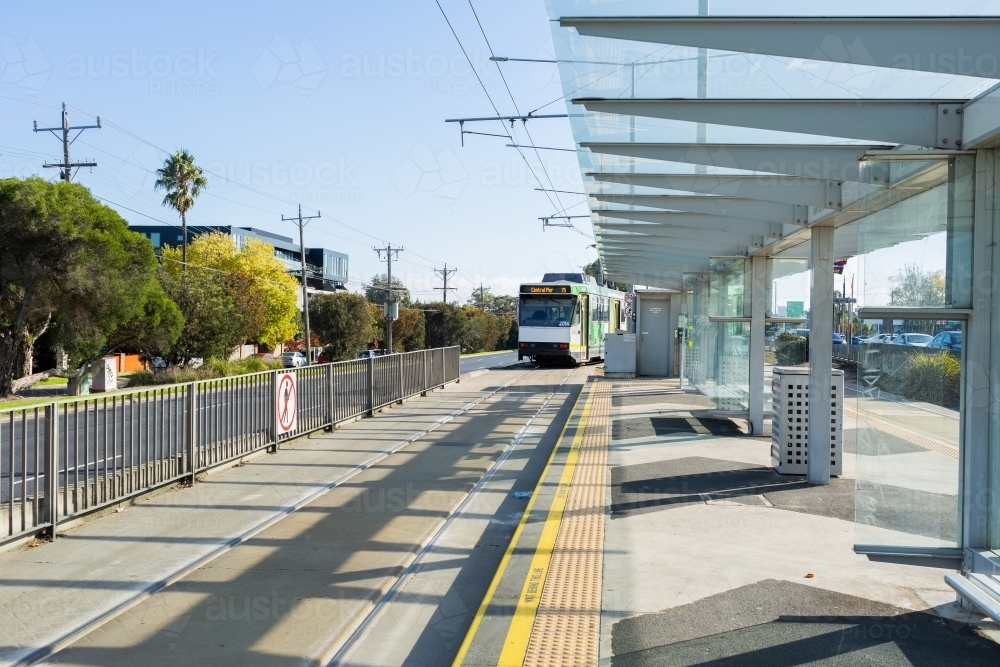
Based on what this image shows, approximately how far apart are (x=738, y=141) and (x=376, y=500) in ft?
17.5

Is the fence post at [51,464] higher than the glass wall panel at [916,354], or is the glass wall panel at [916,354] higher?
the glass wall panel at [916,354]

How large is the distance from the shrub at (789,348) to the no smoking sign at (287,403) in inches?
316

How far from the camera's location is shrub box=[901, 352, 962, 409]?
5.69m

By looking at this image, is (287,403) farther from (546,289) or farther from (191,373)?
(546,289)

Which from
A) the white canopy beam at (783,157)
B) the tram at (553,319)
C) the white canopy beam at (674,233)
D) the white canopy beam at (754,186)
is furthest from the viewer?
the tram at (553,319)

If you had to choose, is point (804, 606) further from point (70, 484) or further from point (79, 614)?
point (70, 484)

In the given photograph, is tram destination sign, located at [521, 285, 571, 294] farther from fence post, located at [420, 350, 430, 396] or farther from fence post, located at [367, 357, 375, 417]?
fence post, located at [367, 357, 375, 417]

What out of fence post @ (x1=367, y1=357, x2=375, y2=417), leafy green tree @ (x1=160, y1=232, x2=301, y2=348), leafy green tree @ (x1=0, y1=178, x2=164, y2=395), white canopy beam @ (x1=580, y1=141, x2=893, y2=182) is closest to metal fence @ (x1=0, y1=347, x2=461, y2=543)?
fence post @ (x1=367, y1=357, x2=375, y2=417)

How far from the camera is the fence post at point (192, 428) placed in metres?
10.4

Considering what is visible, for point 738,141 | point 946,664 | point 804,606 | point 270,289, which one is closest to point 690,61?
point 738,141

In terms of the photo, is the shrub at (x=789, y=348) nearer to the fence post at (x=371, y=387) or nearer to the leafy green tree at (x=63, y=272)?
the fence post at (x=371, y=387)

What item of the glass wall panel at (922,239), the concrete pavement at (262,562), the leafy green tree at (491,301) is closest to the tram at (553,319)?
the concrete pavement at (262,562)

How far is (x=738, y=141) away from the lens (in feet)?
26.3

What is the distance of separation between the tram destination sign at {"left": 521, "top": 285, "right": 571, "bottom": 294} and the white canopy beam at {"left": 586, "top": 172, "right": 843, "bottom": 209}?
2621 cm
